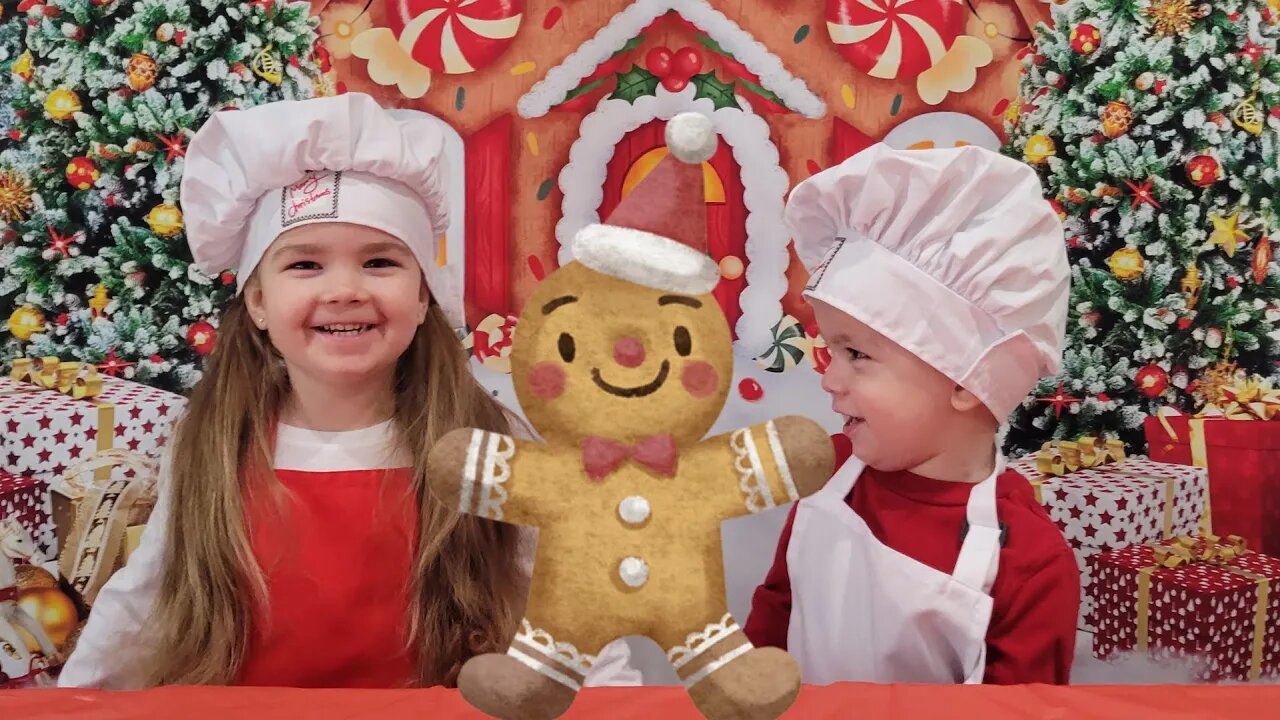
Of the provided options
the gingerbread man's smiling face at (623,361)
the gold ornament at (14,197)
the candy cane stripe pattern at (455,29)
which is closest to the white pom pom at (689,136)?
the gingerbread man's smiling face at (623,361)

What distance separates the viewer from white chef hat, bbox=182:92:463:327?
1.16m

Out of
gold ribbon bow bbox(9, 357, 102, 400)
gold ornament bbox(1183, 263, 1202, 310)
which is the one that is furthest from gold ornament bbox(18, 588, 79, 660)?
gold ornament bbox(1183, 263, 1202, 310)

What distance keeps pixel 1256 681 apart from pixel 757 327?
1.03 metres

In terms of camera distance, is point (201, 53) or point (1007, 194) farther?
point (201, 53)

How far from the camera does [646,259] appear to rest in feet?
2.47

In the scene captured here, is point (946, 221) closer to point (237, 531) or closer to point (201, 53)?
point (237, 531)

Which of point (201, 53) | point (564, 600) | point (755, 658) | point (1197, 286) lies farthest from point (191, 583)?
point (1197, 286)

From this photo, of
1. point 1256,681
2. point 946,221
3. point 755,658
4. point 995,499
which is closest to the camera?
point 755,658

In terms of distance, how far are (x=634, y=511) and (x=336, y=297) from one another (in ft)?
1.86

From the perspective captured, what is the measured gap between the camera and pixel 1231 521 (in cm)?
175

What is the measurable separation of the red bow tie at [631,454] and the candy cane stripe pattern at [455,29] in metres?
1.14

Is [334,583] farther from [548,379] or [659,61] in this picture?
[659,61]

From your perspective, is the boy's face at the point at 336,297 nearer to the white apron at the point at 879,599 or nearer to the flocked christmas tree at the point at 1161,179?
the white apron at the point at 879,599

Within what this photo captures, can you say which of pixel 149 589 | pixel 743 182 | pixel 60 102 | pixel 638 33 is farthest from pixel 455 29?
pixel 149 589
